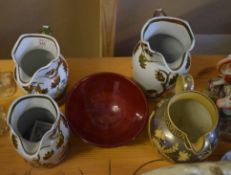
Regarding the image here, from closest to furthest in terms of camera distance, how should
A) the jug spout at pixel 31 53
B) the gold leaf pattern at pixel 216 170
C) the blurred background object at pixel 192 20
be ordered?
the gold leaf pattern at pixel 216 170 → the jug spout at pixel 31 53 → the blurred background object at pixel 192 20

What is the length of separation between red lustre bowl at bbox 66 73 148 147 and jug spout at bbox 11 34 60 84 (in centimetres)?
8

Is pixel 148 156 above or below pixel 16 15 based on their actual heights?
below

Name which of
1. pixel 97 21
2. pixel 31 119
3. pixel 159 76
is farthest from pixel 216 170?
pixel 97 21

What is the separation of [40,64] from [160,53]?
0.66 feet

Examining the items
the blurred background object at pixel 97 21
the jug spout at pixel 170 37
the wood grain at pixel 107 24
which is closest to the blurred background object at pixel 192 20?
the blurred background object at pixel 97 21

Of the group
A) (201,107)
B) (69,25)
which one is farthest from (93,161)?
(69,25)

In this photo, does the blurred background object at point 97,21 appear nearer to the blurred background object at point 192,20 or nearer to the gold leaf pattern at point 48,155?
the blurred background object at point 192,20

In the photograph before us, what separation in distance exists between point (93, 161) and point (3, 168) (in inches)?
5.6

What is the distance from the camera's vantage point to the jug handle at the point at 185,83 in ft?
1.88

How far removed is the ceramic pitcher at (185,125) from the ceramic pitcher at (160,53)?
0.11ft

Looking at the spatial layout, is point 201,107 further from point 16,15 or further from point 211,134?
point 16,15

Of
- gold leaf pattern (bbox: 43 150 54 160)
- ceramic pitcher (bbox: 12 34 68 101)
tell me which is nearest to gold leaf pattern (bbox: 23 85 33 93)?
ceramic pitcher (bbox: 12 34 68 101)

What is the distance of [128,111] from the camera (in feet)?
2.18

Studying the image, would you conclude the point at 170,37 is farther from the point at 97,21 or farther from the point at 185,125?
the point at 97,21
